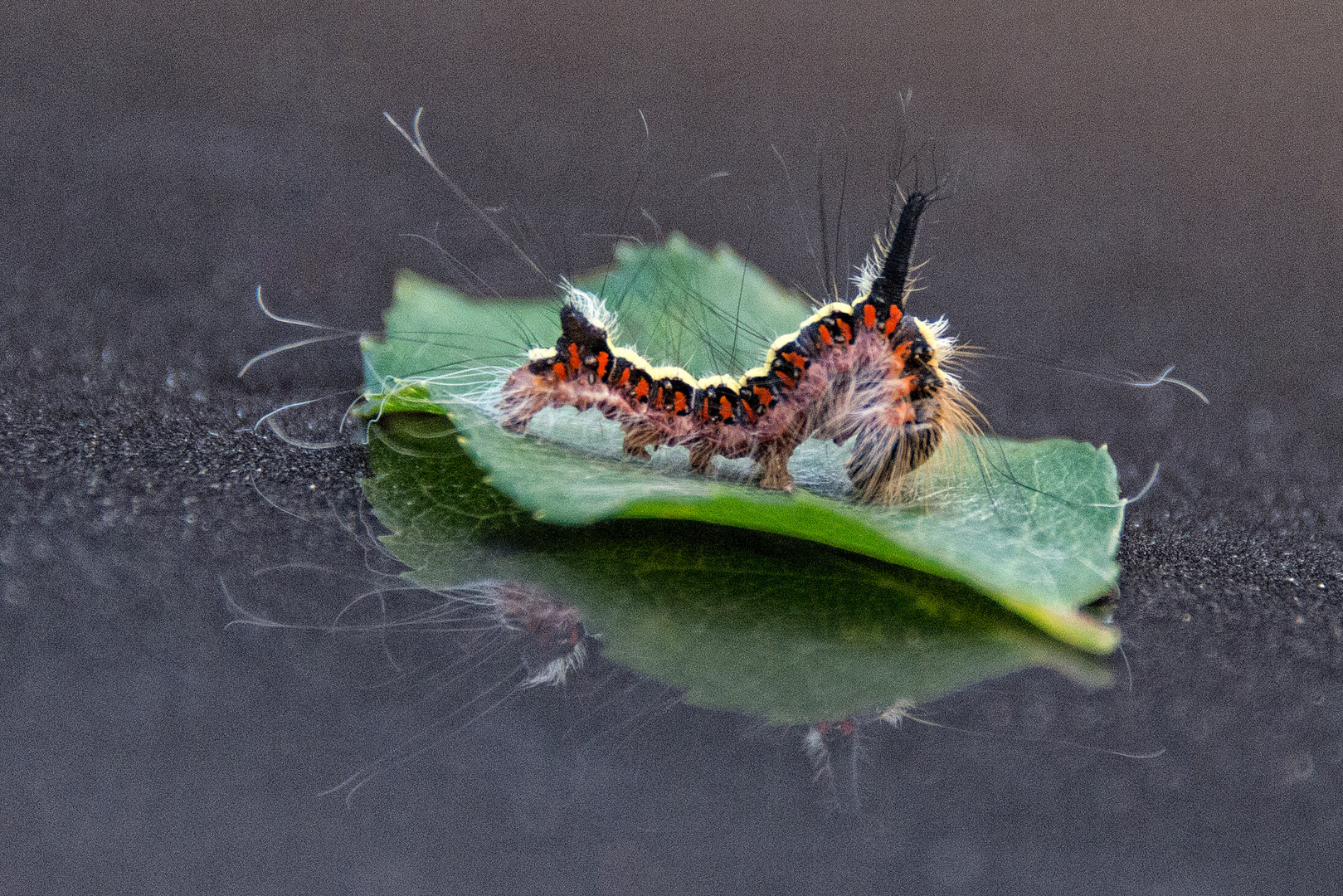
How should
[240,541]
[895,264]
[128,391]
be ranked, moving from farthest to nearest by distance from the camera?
[128,391], [895,264], [240,541]

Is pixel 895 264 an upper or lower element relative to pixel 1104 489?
upper

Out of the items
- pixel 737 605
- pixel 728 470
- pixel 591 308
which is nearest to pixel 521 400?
pixel 591 308

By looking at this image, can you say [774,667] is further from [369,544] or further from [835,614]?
[369,544]

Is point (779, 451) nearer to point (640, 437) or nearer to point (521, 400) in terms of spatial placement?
point (640, 437)

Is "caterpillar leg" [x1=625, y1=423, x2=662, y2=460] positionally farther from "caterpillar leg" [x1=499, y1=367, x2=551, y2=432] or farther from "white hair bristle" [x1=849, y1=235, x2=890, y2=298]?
"white hair bristle" [x1=849, y1=235, x2=890, y2=298]

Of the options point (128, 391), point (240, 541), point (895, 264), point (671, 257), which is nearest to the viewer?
point (240, 541)

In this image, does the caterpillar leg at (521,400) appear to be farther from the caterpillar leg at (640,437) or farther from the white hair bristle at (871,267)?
the white hair bristle at (871,267)

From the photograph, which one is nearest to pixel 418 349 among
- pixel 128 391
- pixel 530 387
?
pixel 530 387

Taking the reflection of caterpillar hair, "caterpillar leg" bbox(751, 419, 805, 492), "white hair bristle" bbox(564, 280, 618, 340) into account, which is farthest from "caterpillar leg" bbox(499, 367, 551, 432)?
"caterpillar leg" bbox(751, 419, 805, 492)
